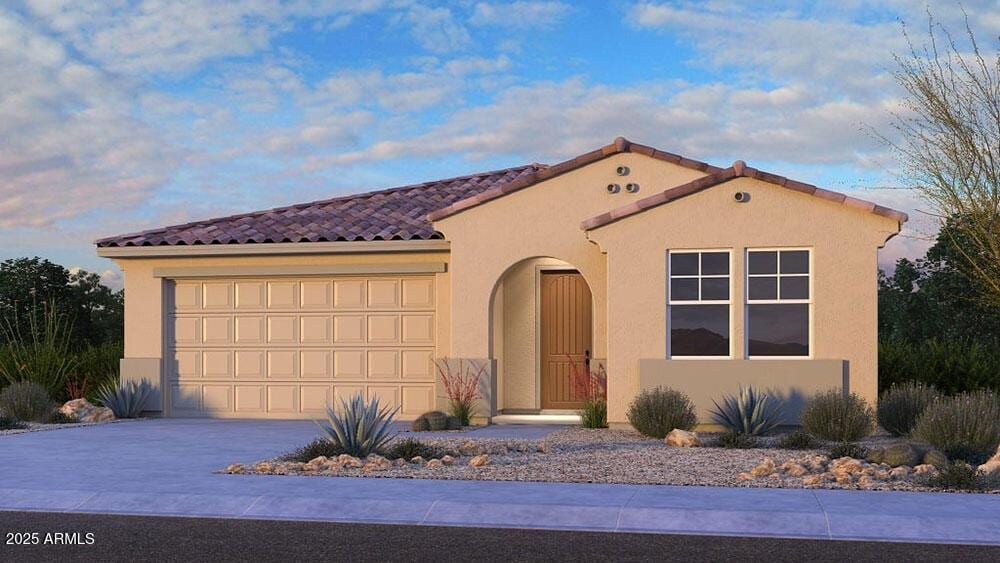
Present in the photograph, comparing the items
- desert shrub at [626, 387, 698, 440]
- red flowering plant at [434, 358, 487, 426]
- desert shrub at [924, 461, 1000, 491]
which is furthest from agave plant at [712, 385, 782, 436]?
desert shrub at [924, 461, 1000, 491]

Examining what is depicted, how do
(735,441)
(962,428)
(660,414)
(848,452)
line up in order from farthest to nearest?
(660,414) → (735,441) → (962,428) → (848,452)

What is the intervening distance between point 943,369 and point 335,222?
11099 millimetres

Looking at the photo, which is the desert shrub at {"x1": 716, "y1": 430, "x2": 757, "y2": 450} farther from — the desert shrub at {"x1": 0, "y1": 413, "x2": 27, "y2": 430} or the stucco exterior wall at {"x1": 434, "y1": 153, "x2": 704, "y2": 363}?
the desert shrub at {"x1": 0, "y1": 413, "x2": 27, "y2": 430}

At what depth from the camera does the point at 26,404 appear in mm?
18938

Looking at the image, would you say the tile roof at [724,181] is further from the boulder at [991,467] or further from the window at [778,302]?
the boulder at [991,467]

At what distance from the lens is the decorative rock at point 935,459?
11.8m

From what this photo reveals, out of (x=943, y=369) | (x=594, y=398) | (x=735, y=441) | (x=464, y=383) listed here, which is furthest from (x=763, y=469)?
(x=943, y=369)

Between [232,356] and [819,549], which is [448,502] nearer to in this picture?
[819,549]

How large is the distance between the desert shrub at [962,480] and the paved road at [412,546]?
266cm

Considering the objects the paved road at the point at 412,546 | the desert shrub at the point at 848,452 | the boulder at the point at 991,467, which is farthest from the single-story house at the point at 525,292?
the paved road at the point at 412,546

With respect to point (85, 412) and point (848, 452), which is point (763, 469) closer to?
point (848, 452)

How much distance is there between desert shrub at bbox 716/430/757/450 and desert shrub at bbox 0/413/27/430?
35.4 feet

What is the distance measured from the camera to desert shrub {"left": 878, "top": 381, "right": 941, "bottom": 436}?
15.9m

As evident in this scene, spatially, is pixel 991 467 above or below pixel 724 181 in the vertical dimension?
below
